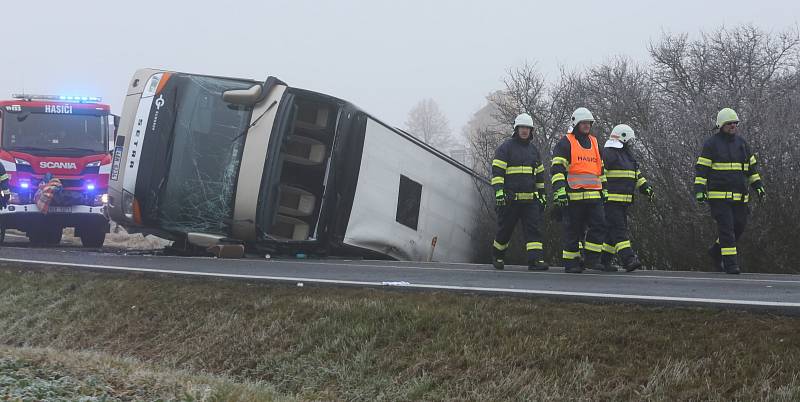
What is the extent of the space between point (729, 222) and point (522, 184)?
2150 mm

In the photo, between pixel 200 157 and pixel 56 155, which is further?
pixel 56 155

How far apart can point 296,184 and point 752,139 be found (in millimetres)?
6030

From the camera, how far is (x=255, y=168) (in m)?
10.1

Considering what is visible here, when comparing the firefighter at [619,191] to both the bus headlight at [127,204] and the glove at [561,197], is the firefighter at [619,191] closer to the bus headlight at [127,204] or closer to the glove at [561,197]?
the glove at [561,197]

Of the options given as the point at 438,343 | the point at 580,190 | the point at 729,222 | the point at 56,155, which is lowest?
the point at 438,343

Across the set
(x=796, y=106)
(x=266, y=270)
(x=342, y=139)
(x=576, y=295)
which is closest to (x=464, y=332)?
(x=576, y=295)

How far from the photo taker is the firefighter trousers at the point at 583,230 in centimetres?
804

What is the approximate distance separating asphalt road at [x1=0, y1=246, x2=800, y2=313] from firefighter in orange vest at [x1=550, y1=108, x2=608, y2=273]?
30 cm

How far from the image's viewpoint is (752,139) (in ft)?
31.5

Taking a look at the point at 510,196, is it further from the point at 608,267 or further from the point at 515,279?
the point at 515,279

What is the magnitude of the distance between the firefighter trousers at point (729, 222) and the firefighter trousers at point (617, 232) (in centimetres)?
91

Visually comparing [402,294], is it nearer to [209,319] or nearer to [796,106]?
[209,319]

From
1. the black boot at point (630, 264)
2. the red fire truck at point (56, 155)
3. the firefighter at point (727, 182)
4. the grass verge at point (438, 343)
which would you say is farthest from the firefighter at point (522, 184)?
the red fire truck at point (56, 155)

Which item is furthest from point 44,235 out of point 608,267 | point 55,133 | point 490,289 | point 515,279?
point 490,289
